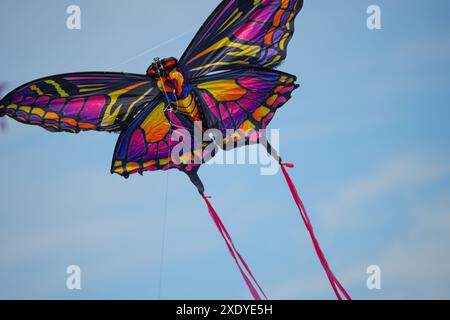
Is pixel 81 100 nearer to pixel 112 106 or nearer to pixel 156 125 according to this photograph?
pixel 112 106

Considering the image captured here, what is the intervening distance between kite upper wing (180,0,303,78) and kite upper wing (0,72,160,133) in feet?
2.93

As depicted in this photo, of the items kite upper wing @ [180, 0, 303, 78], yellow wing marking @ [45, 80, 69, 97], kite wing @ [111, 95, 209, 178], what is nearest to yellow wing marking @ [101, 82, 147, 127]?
kite wing @ [111, 95, 209, 178]

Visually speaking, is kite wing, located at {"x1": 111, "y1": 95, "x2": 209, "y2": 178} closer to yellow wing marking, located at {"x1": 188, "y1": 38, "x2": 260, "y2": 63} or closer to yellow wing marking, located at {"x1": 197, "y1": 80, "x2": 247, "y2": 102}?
yellow wing marking, located at {"x1": 197, "y1": 80, "x2": 247, "y2": 102}

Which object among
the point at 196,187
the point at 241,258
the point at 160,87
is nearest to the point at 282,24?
the point at 160,87

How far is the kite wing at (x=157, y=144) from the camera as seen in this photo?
1262 centimetres

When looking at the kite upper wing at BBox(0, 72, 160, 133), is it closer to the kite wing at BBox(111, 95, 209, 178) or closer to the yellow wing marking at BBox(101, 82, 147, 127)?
the yellow wing marking at BBox(101, 82, 147, 127)

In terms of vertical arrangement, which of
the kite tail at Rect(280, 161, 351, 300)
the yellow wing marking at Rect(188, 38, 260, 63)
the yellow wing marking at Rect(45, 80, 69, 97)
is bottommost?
the kite tail at Rect(280, 161, 351, 300)

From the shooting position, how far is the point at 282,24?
12016 mm

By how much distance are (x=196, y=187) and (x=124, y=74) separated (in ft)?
→ 6.76

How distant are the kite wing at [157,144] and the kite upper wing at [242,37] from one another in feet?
3.51

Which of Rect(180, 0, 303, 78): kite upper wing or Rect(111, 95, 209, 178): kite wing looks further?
Rect(111, 95, 209, 178): kite wing

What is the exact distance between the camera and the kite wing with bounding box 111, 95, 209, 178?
12617mm

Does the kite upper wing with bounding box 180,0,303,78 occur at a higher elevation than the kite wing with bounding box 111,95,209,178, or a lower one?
higher
